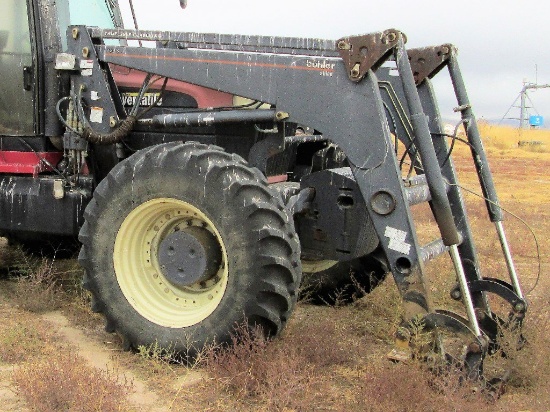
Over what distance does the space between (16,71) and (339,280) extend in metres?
3.25

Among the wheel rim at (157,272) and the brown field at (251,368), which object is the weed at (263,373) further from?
the wheel rim at (157,272)

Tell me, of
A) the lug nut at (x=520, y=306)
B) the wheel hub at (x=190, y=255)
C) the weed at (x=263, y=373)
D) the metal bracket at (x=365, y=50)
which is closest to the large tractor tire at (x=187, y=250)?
the wheel hub at (x=190, y=255)

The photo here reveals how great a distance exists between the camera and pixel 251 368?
→ 418 cm

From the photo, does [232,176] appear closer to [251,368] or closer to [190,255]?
[190,255]

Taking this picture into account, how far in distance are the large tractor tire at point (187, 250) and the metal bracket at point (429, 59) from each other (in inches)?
64.8

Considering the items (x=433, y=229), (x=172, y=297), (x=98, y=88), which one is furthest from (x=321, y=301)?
(x=433, y=229)

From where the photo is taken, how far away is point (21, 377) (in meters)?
4.12

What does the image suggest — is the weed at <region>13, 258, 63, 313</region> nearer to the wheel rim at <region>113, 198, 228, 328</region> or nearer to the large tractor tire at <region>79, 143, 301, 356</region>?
the large tractor tire at <region>79, 143, 301, 356</region>

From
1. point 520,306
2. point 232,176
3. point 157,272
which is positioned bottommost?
point 520,306

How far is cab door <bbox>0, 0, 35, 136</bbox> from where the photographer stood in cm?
589

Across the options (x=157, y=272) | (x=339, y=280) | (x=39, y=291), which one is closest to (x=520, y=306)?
(x=339, y=280)

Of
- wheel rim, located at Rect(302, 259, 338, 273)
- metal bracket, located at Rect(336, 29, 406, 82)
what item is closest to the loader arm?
metal bracket, located at Rect(336, 29, 406, 82)

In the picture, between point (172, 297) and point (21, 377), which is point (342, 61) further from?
point (21, 377)

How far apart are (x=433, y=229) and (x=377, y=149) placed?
6.24 meters
